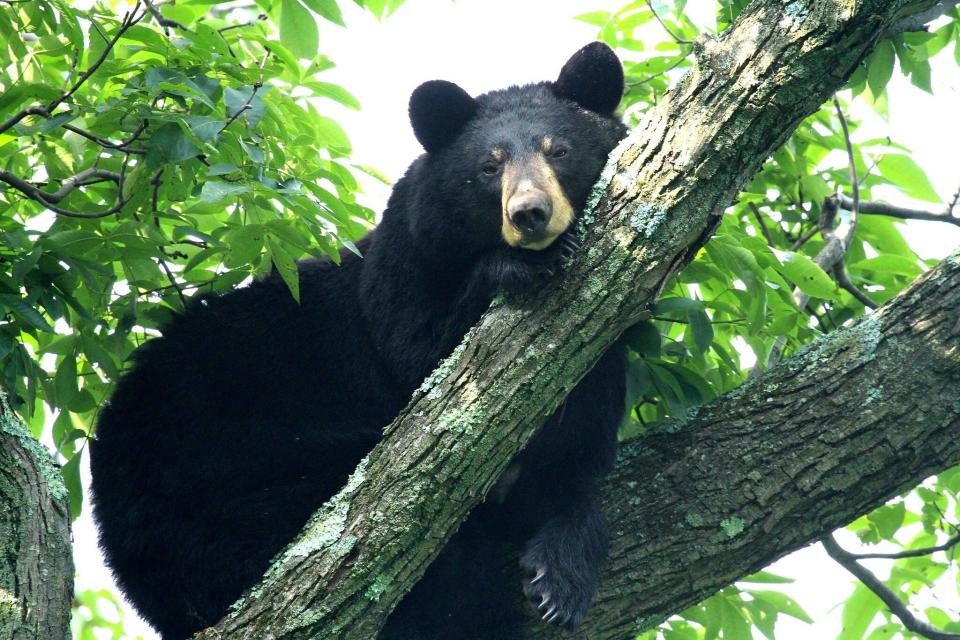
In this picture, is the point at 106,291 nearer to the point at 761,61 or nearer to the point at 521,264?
the point at 521,264

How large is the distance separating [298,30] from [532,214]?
1.55 meters

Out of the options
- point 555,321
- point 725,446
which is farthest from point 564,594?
point 555,321

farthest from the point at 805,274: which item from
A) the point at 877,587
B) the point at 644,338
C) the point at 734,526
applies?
the point at 877,587

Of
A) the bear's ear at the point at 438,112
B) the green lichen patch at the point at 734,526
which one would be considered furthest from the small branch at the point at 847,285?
the bear's ear at the point at 438,112

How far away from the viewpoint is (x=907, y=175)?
609 cm

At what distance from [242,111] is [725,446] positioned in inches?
108

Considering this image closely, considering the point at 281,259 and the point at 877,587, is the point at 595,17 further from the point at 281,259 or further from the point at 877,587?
the point at 877,587

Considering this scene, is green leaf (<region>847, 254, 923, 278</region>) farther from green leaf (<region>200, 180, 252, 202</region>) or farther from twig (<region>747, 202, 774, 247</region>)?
green leaf (<region>200, 180, 252, 202</region>)

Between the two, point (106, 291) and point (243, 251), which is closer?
point (243, 251)

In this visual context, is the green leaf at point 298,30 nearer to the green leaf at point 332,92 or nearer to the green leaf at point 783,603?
the green leaf at point 332,92

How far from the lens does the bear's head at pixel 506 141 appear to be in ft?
17.9

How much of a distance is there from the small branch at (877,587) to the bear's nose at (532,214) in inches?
101

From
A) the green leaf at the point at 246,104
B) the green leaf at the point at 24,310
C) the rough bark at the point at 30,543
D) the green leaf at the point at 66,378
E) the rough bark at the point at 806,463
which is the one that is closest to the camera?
the rough bark at the point at 30,543

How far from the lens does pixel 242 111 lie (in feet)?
13.1
